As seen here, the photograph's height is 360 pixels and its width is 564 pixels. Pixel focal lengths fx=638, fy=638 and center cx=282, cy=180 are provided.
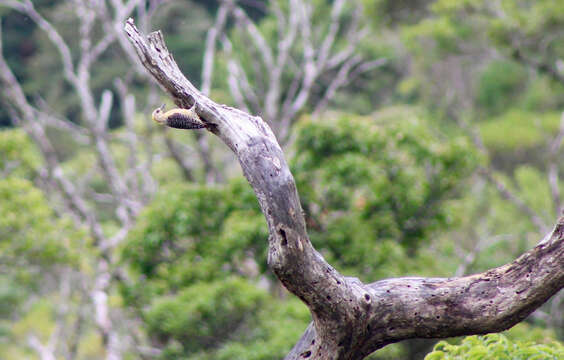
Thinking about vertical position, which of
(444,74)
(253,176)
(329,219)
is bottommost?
(253,176)

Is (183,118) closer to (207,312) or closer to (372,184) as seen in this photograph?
(207,312)

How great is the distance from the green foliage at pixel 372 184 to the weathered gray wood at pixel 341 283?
3.80m

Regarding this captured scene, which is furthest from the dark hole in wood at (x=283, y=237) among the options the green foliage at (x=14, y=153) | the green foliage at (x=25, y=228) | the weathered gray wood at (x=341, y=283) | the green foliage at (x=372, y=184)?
the green foliage at (x=14, y=153)

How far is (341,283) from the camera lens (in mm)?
2098

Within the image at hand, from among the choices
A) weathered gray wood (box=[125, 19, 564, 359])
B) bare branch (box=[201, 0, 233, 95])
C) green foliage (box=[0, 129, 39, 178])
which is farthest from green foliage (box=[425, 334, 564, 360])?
bare branch (box=[201, 0, 233, 95])

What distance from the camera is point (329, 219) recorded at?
21.0ft

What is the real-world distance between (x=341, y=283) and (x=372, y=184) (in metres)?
4.32

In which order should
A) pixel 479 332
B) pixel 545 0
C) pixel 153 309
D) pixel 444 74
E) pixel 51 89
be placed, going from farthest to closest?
pixel 51 89 < pixel 444 74 < pixel 545 0 < pixel 153 309 < pixel 479 332

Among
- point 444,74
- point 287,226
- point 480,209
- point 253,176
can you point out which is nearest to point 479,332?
point 287,226

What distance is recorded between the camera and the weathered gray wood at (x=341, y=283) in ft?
6.34

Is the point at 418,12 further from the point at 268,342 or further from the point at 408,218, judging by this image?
the point at 268,342

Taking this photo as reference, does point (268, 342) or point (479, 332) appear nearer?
point (479, 332)

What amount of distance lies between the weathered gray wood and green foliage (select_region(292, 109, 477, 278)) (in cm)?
380

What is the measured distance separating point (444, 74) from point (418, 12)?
4.95m
